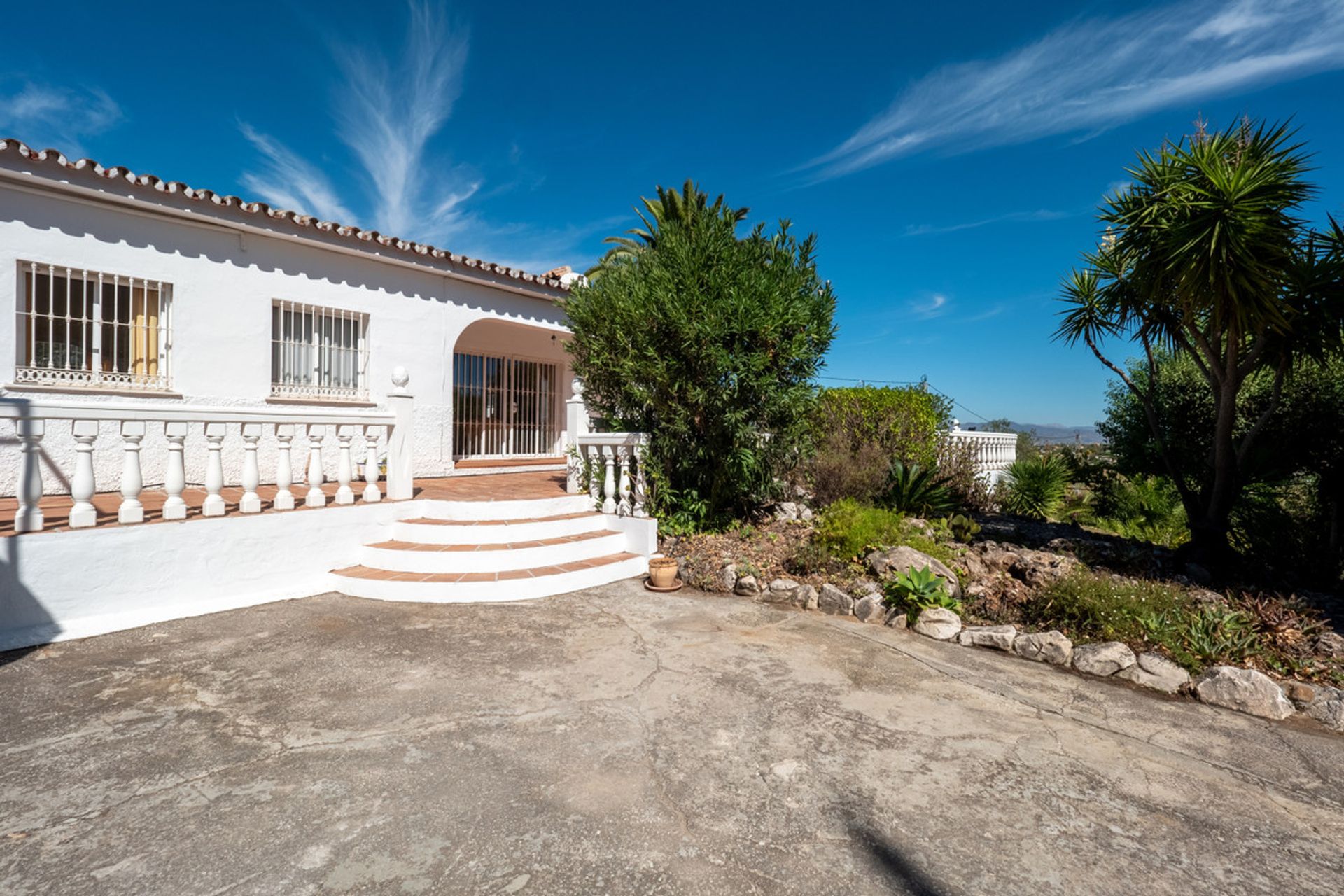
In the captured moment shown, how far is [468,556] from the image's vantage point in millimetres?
5926

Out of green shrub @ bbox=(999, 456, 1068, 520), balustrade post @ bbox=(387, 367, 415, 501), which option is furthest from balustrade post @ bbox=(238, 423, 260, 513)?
green shrub @ bbox=(999, 456, 1068, 520)

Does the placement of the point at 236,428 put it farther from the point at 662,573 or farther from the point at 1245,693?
the point at 1245,693

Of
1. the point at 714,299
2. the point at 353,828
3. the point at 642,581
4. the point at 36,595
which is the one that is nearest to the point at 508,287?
the point at 714,299

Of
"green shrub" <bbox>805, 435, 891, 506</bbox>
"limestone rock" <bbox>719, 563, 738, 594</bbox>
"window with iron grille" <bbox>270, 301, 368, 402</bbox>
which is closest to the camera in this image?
"limestone rock" <bbox>719, 563, 738, 594</bbox>

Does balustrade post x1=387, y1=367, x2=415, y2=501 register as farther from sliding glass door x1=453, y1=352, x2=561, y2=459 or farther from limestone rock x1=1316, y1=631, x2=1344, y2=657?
limestone rock x1=1316, y1=631, x2=1344, y2=657

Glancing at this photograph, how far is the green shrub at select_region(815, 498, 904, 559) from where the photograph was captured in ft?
20.6

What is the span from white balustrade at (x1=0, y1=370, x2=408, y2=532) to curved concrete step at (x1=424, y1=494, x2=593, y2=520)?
0.35 meters

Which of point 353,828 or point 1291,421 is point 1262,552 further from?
point 353,828

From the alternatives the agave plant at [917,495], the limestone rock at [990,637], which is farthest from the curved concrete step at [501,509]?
the limestone rock at [990,637]

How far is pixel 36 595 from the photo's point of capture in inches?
172

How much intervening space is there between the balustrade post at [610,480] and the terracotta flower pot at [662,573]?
134cm

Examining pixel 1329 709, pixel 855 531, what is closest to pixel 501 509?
pixel 855 531

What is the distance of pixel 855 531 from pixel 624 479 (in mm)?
2657

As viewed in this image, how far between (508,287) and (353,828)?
359 inches
